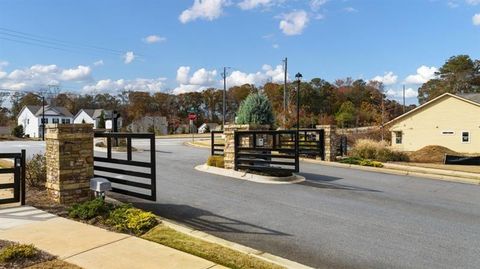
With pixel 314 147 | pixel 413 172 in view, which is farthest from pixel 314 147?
pixel 413 172

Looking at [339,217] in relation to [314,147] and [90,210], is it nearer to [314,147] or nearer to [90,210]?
[90,210]

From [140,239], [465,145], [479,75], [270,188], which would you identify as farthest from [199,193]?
[479,75]

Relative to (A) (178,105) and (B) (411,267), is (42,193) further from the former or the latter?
(A) (178,105)

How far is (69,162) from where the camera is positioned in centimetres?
923

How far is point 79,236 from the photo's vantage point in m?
6.76

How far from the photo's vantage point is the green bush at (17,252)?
5562mm

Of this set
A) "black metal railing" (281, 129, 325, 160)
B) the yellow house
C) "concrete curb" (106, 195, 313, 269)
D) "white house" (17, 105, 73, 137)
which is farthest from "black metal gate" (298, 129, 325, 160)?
"white house" (17, 105, 73, 137)

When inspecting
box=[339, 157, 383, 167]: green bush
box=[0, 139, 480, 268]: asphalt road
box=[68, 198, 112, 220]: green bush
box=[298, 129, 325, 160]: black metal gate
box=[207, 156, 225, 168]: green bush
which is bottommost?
box=[0, 139, 480, 268]: asphalt road

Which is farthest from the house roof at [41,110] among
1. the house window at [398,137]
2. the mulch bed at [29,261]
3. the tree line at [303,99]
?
the mulch bed at [29,261]

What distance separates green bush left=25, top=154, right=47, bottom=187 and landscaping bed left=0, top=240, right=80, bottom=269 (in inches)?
228

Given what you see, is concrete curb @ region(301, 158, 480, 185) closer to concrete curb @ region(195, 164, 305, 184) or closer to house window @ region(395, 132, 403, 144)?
concrete curb @ region(195, 164, 305, 184)

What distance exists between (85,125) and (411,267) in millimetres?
7018

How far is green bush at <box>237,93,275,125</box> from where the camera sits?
79.5 feet

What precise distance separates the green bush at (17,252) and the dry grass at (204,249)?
5.45ft
